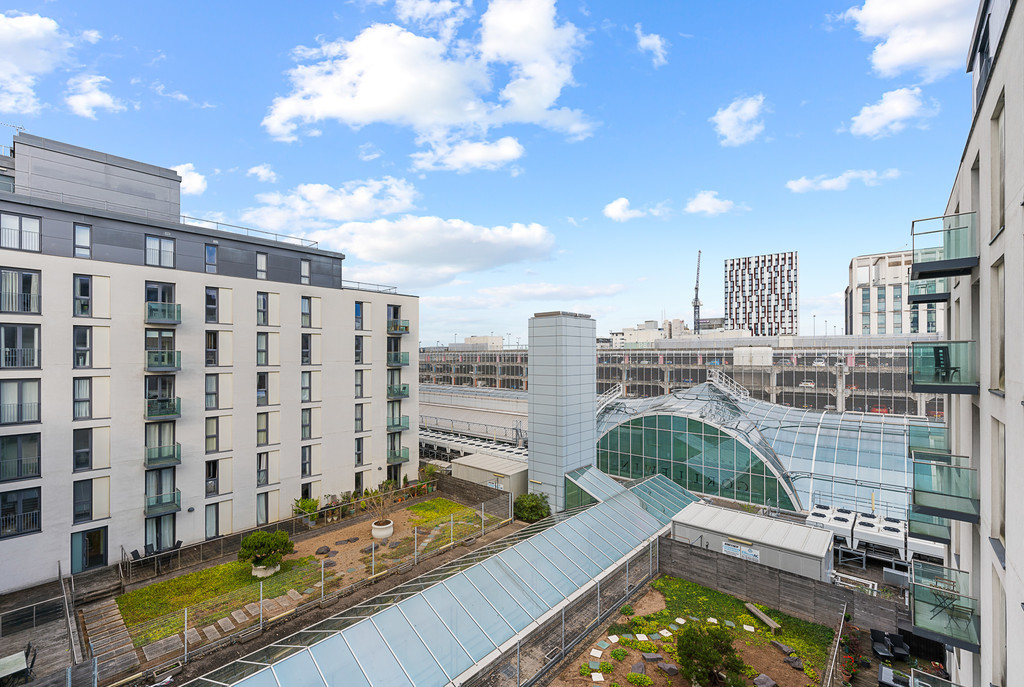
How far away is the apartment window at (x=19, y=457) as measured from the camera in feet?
66.5

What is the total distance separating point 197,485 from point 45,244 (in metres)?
14.0

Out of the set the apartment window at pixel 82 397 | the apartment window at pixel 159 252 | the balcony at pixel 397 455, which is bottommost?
the balcony at pixel 397 455

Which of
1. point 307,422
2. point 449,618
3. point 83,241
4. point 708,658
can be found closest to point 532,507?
point 449,618

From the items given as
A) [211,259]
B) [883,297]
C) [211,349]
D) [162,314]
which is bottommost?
[211,349]

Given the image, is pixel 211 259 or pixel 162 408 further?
pixel 211 259

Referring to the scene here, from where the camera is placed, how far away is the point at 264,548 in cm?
2106

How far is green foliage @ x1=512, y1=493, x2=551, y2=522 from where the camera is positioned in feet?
86.1

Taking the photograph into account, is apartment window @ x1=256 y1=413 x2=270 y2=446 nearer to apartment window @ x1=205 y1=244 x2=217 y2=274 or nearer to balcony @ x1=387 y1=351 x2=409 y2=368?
apartment window @ x1=205 y1=244 x2=217 y2=274

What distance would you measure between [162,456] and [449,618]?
20.1m

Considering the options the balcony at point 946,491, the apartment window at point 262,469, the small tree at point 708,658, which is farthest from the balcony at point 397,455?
the balcony at point 946,491

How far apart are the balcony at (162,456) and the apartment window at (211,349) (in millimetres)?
4822

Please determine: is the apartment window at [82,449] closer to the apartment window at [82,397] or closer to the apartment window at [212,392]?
the apartment window at [82,397]

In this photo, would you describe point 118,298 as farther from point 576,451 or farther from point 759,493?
point 759,493

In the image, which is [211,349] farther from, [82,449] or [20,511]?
[20,511]
